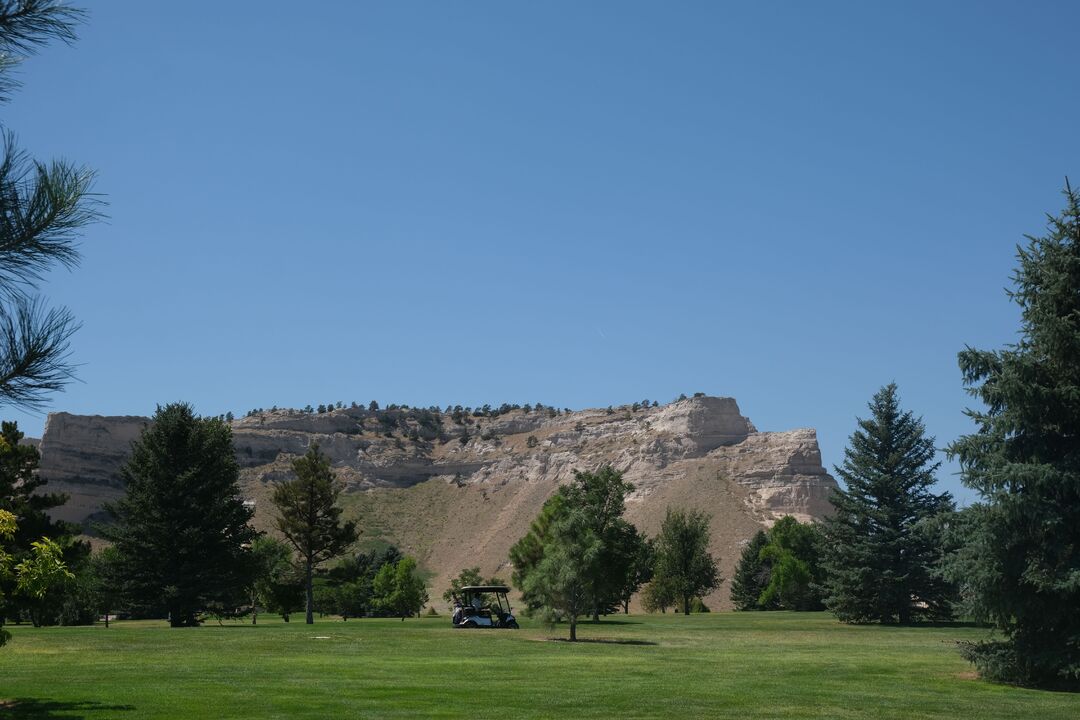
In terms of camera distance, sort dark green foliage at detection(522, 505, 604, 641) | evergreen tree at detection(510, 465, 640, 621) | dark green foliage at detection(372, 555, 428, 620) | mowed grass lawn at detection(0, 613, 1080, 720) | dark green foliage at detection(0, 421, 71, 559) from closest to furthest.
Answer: mowed grass lawn at detection(0, 613, 1080, 720)
dark green foliage at detection(0, 421, 71, 559)
dark green foliage at detection(522, 505, 604, 641)
evergreen tree at detection(510, 465, 640, 621)
dark green foliage at detection(372, 555, 428, 620)

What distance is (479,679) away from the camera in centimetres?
2434

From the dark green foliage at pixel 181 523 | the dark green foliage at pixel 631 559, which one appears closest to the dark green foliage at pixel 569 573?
the dark green foliage at pixel 631 559

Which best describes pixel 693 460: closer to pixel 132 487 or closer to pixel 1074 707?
pixel 132 487

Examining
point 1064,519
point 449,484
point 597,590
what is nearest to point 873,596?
point 597,590

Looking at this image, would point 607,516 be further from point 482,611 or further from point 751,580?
point 751,580

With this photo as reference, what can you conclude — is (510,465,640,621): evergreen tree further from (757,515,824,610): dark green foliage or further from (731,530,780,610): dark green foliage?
(731,530,780,610): dark green foliage

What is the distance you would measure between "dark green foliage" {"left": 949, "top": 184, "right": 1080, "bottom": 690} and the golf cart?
93.1ft

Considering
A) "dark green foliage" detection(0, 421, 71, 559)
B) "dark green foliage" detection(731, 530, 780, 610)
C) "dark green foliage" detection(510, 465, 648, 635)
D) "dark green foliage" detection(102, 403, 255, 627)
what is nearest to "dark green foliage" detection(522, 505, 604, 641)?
"dark green foliage" detection(510, 465, 648, 635)

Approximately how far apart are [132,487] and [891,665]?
40080 millimetres

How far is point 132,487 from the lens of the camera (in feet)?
177

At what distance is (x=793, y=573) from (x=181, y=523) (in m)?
51.4

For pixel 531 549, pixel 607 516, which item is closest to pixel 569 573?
pixel 607 516

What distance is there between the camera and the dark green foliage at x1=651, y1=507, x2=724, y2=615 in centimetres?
8088

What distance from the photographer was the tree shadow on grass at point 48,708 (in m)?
16.4
